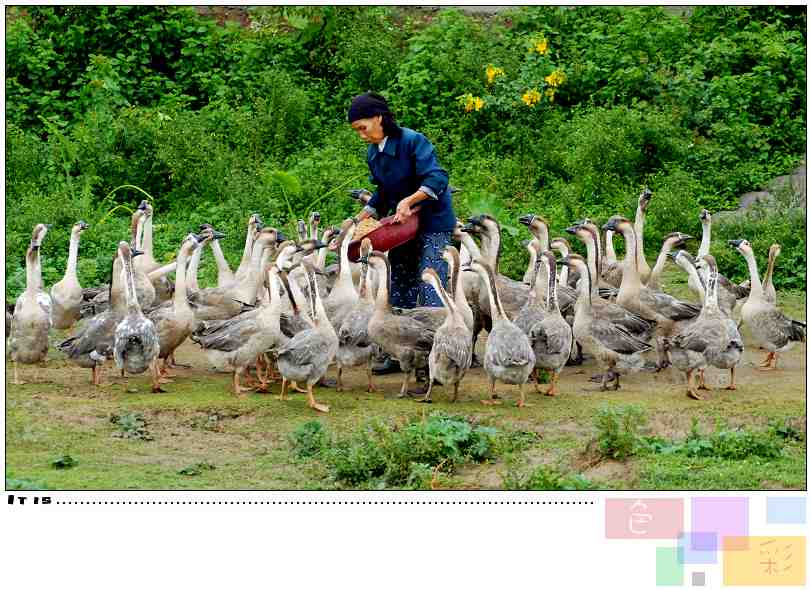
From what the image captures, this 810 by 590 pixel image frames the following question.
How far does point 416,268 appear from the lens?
1263 cm

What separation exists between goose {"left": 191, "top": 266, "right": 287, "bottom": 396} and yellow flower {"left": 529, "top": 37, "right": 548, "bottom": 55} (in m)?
8.41

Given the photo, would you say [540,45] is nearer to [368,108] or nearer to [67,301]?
[368,108]

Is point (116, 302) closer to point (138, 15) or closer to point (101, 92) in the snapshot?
point (101, 92)

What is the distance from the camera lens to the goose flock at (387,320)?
37.6ft

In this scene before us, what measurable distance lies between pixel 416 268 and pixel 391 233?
615mm

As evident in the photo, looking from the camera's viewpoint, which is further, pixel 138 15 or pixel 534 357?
pixel 138 15

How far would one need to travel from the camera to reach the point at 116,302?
12.1 metres

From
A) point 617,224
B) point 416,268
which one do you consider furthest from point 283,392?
point 617,224

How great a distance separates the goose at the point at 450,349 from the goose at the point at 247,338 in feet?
4.57

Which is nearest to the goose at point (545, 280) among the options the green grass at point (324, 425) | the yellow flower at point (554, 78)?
the green grass at point (324, 425)

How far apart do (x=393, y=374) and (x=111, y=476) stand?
3.73 metres

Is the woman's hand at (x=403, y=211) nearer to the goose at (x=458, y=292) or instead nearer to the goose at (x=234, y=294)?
the goose at (x=458, y=292)

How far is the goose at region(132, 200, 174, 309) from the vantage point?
13.6 metres

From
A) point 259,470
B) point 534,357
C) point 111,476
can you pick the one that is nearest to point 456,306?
point 534,357
